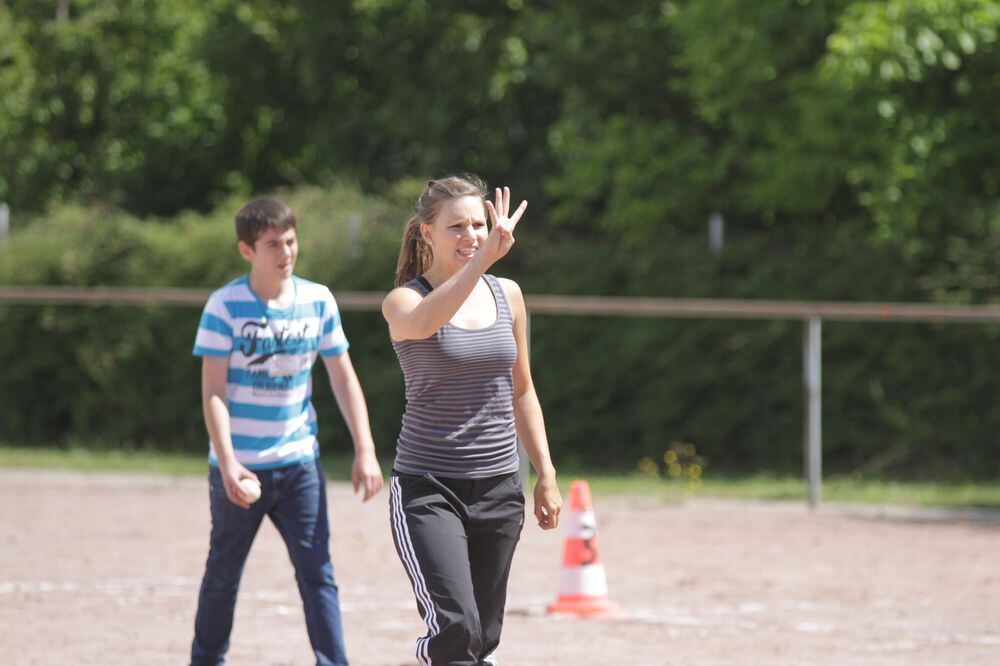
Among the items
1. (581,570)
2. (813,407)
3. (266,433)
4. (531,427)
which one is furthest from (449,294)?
(813,407)

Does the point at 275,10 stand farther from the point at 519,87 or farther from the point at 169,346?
the point at 169,346

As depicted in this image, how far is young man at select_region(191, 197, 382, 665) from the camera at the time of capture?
552 cm

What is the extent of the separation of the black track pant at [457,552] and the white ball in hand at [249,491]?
86cm

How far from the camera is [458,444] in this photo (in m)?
4.53

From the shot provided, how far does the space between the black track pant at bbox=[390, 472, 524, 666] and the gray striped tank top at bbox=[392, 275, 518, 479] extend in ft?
0.18

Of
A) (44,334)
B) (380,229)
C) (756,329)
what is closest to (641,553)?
(756,329)

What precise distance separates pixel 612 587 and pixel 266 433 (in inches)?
147

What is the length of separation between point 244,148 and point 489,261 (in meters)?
28.4

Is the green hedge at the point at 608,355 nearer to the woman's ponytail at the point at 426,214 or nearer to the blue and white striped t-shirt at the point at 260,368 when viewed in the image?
the blue and white striped t-shirt at the point at 260,368

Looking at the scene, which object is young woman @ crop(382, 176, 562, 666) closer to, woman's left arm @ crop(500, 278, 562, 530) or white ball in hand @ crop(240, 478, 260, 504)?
woman's left arm @ crop(500, 278, 562, 530)

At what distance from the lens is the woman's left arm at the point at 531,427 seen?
465 cm

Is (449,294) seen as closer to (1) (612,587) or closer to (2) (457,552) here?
(2) (457,552)

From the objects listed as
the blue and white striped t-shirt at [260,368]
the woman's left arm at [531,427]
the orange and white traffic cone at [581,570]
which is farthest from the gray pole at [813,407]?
the woman's left arm at [531,427]

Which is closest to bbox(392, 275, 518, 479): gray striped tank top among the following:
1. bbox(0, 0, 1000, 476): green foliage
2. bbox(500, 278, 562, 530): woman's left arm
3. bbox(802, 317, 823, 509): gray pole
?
bbox(500, 278, 562, 530): woman's left arm
